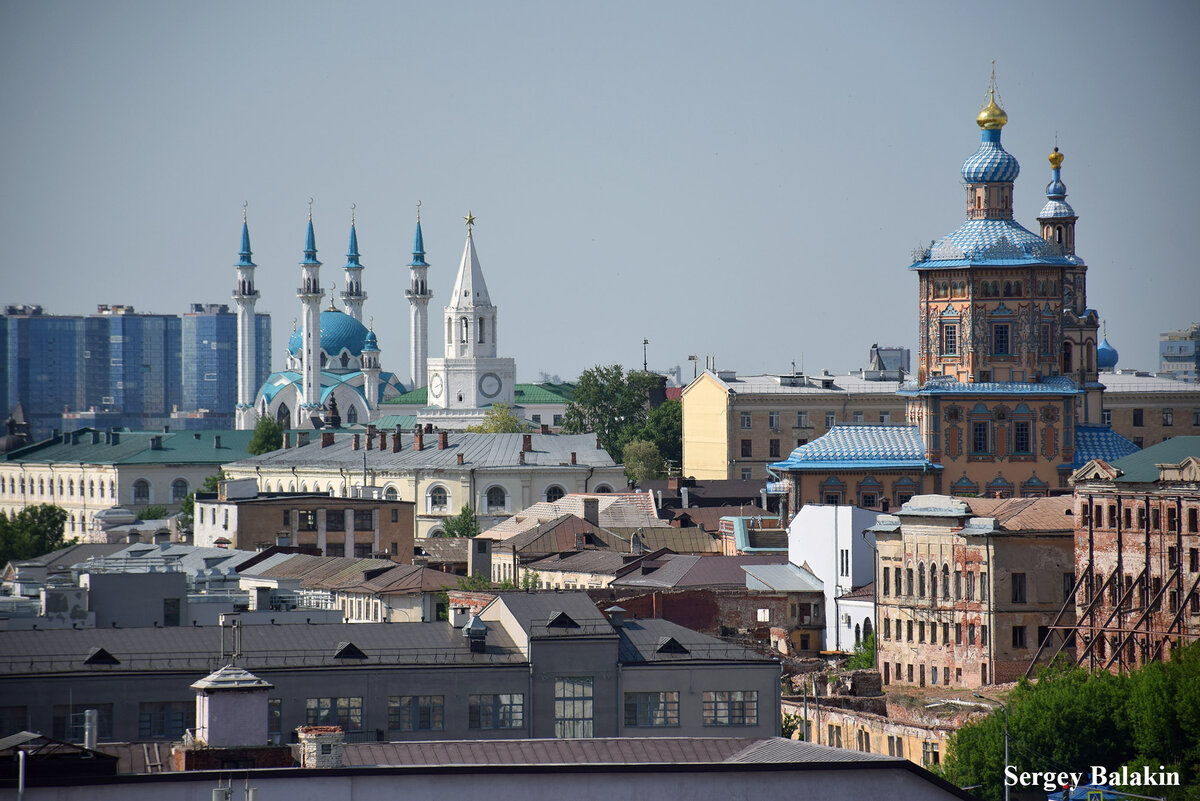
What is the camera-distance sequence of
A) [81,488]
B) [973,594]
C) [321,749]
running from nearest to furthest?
[321,749]
[973,594]
[81,488]

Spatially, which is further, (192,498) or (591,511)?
(192,498)

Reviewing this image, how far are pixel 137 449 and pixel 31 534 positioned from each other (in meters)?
42.8

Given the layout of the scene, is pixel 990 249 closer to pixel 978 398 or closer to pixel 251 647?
pixel 978 398

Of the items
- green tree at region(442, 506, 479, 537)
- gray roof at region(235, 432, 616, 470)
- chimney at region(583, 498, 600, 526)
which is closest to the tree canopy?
chimney at region(583, 498, 600, 526)

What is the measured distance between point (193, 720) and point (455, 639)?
6397 millimetres

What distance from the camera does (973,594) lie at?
68.7 metres

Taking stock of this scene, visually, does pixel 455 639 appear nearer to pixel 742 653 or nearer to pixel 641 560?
pixel 742 653

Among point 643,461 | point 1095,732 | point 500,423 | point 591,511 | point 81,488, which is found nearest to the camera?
point 1095,732

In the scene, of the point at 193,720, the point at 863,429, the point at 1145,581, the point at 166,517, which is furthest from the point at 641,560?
the point at 166,517

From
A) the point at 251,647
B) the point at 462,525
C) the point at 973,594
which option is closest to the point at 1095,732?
the point at 973,594

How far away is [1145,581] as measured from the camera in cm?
6462

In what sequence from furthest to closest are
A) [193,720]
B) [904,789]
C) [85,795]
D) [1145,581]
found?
[1145,581]
[193,720]
[904,789]
[85,795]

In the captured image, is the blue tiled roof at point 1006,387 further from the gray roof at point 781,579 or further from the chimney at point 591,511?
the chimney at point 591,511

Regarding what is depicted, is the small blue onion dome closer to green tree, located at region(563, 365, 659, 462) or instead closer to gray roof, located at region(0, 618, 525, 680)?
green tree, located at region(563, 365, 659, 462)
